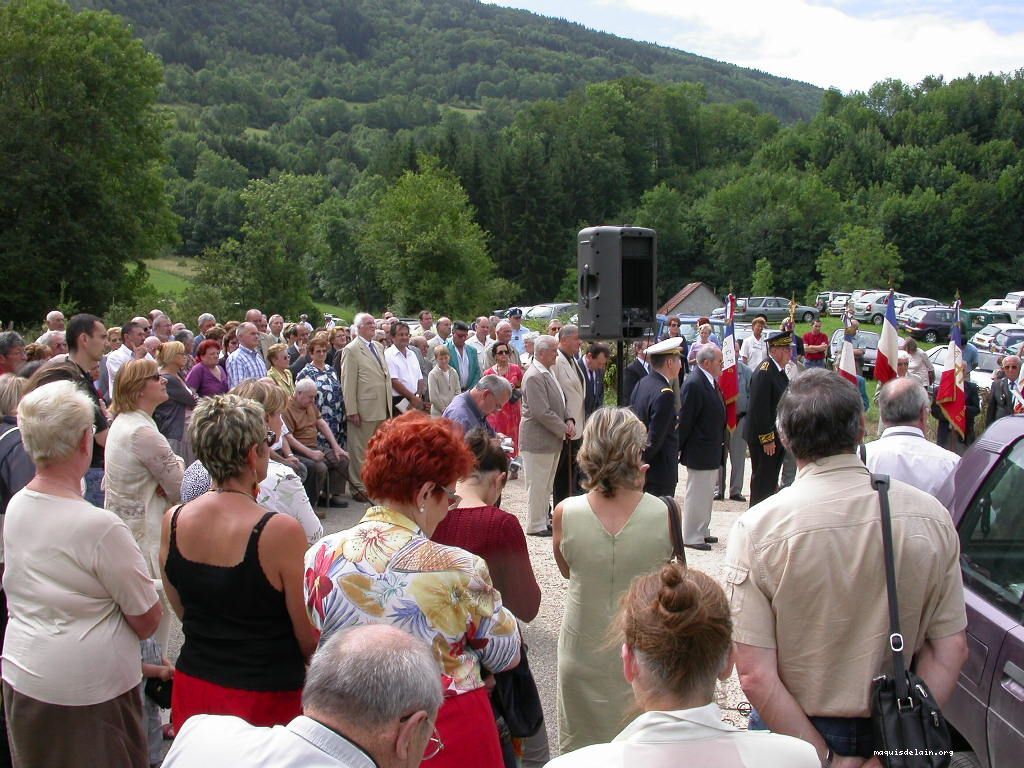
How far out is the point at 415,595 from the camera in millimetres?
2559

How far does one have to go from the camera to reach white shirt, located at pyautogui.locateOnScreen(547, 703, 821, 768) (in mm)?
1738

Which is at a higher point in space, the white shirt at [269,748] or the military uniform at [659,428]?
the white shirt at [269,748]

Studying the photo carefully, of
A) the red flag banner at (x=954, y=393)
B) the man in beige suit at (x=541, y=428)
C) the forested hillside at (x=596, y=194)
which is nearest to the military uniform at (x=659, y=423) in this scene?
the man in beige suit at (x=541, y=428)

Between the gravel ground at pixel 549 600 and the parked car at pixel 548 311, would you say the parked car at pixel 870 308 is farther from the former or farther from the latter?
the gravel ground at pixel 549 600

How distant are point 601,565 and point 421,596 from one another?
1184 mm

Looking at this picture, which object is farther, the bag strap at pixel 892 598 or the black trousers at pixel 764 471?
the black trousers at pixel 764 471

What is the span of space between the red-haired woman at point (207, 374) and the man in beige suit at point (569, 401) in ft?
10.6

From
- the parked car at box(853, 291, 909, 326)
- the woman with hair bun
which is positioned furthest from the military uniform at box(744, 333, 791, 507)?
the parked car at box(853, 291, 909, 326)

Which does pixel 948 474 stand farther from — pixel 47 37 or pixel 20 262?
pixel 47 37

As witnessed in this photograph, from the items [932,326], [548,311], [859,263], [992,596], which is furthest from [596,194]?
[992,596]

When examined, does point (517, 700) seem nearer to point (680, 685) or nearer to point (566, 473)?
point (680, 685)

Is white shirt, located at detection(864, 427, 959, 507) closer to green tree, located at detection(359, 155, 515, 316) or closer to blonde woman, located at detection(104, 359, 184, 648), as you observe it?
blonde woman, located at detection(104, 359, 184, 648)

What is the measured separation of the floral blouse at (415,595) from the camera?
2562 mm

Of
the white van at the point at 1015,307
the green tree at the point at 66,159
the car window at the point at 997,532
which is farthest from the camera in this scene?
the white van at the point at 1015,307
